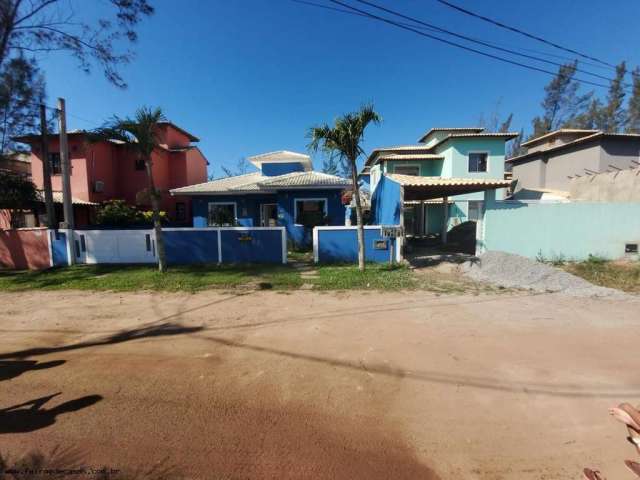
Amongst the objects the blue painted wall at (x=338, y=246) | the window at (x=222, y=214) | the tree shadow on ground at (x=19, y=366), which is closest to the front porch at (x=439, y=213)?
the blue painted wall at (x=338, y=246)

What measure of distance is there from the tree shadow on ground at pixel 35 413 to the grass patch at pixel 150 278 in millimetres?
4757

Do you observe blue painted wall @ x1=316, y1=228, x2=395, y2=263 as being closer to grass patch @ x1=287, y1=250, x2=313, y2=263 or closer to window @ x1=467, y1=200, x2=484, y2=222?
grass patch @ x1=287, y1=250, x2=313, y2=263

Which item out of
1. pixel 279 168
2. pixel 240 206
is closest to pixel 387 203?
pixel 240 206

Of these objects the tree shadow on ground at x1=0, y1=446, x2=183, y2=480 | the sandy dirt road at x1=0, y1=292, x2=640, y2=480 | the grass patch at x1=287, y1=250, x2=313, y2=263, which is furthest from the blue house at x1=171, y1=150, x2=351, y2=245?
the tree shadow on ground at x1=0, y1=446, x2=183, y2=480

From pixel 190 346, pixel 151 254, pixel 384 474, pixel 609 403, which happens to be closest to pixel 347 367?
pixel 384 474

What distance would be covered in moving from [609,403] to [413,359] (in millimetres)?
2007

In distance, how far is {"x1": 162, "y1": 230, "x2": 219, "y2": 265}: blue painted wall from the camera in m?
10.9

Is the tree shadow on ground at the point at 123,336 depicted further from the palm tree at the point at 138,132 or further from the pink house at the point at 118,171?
the pink house at the point at 118,171

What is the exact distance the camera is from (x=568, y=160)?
64.9ft

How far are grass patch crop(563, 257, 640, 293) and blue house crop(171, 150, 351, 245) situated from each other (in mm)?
9428

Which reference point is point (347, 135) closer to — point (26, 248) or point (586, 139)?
point (26, 248)

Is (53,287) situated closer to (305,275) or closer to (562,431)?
(305,275)

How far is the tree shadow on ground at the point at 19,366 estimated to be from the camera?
3611 millimetres

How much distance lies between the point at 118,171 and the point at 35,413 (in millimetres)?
22087
